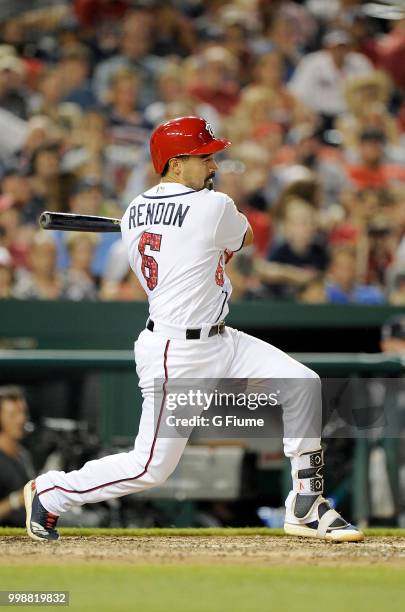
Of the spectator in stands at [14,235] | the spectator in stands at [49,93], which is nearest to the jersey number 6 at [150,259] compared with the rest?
the spectator in stands at [14,235]

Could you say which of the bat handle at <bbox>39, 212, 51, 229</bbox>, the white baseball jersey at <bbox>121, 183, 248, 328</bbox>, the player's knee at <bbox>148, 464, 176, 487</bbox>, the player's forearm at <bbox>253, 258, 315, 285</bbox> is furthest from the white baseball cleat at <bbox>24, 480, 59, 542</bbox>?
the player's forearm at <bbox>253, 258, 315, 285</bbox>

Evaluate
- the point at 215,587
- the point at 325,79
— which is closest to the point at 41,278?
the point at 325,79

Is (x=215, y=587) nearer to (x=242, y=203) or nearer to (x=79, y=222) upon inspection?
(x=79, y=222)

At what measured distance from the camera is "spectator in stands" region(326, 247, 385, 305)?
9.21 metres

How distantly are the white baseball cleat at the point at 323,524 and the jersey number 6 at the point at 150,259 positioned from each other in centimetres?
106

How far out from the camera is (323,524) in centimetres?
512

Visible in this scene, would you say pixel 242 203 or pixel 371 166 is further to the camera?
pixel 371 166

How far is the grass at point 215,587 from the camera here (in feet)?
12.1

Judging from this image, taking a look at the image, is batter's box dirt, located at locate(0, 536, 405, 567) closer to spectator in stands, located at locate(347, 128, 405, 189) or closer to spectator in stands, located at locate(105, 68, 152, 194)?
spectator in stands, located at locate(105, 68, 152, 194)

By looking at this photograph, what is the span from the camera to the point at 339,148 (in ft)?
36.4

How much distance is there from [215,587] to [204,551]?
37.0 inches

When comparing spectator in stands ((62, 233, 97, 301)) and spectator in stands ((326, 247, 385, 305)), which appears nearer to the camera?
spectator in stands ((62, 233, 97, 301))

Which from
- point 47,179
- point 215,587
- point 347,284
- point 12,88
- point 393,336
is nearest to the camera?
point 215,587

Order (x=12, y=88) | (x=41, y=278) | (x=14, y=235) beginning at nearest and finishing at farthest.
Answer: (x=41, y=278), (x=14, y=235), (x=12, y=88)
